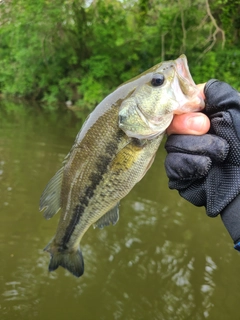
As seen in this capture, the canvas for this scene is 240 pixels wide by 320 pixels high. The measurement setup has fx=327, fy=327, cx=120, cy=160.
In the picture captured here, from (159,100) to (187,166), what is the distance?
43cm

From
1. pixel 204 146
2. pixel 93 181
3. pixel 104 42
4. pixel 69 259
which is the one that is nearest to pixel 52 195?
pixel 93 181

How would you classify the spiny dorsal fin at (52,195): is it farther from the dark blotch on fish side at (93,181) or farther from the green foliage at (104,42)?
the green foliage at (104,42)

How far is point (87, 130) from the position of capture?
2141 mm

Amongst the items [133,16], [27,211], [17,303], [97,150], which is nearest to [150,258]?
[17,303]

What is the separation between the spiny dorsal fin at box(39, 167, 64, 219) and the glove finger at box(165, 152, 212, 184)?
0.80 m

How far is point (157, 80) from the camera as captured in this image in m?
2.00

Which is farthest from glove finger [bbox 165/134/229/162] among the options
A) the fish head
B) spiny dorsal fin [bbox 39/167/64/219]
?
spiny dorsal fin [bbox 39/167/64/219]

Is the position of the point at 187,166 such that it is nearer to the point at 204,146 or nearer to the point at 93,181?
the point at 204,146

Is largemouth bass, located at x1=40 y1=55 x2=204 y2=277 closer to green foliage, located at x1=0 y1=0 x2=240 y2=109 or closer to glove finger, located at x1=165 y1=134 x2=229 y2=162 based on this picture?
glove finger, located at x1=165 y1=134 x2=229 y2=162

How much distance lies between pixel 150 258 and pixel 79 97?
15.9m

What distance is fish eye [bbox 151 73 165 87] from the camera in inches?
78.2

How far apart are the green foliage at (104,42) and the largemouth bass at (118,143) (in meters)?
15.0

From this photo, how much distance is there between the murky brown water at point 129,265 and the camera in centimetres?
369

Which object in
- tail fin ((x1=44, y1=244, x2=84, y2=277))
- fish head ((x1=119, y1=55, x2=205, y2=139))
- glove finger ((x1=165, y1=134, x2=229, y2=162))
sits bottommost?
tail fin ((x1=44, y1=244, x2=84, y2=277))
